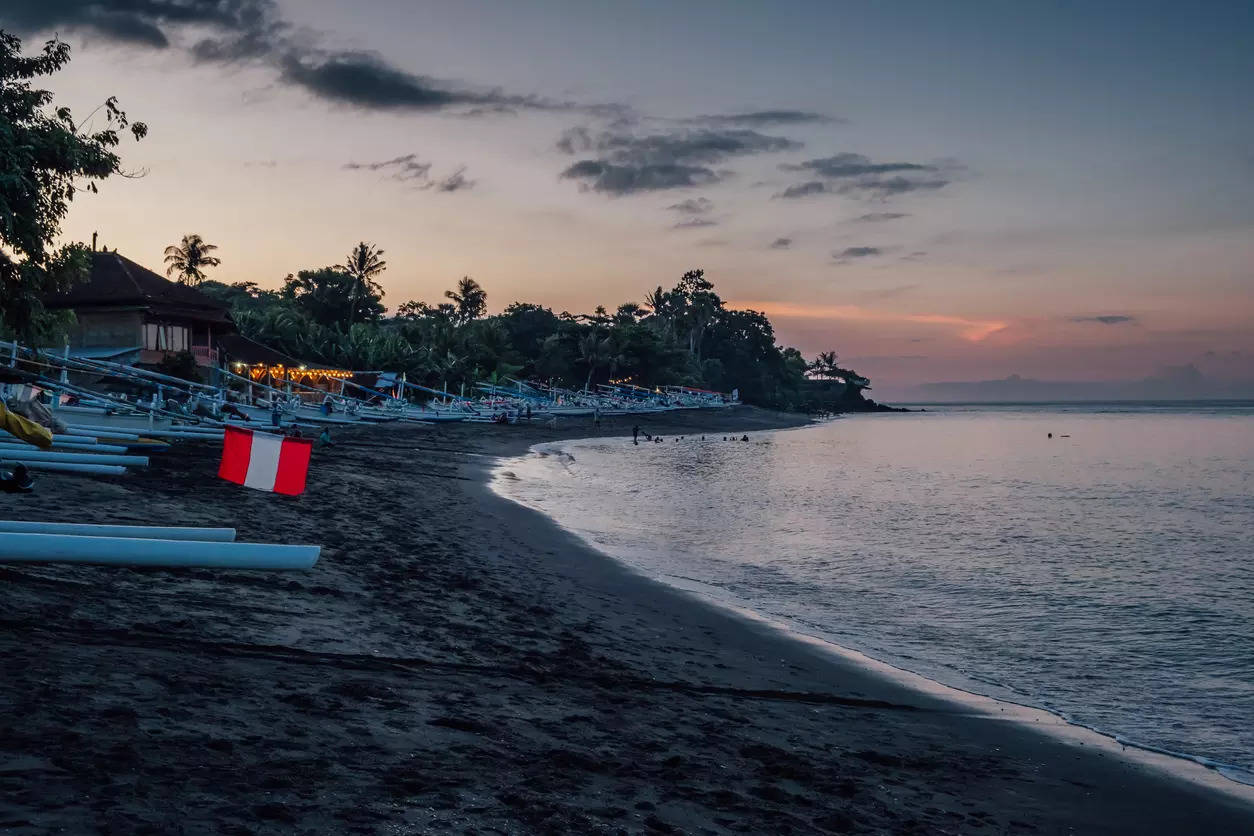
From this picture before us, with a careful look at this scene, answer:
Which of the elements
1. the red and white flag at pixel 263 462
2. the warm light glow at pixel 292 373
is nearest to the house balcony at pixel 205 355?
the warm light glow at pixel 292 373

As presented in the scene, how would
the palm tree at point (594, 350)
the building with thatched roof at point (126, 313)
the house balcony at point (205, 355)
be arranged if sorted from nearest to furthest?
the building with thatched roof at point (126, 313) → the house balcony at point (205, 355) → the palm tree at point (594, 350)

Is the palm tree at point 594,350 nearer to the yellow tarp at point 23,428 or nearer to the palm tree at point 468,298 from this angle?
the palm tree at point 468,298

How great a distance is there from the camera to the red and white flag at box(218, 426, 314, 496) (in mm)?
9523

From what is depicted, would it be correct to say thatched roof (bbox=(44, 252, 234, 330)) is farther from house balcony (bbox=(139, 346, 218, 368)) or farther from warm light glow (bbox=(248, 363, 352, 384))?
warm light glow (bbox=(248, 363, 352, 384))

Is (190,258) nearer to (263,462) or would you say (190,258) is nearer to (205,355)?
(205,355)

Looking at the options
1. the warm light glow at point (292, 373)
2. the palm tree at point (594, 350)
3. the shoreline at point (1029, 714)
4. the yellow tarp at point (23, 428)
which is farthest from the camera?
the palm tree at point (594, 350)

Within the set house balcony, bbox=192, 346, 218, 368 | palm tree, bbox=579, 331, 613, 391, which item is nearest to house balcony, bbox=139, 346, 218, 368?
house balcony, bbox=192, 346, 218, 368

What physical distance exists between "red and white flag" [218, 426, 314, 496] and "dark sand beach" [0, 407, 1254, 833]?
1.10 metres

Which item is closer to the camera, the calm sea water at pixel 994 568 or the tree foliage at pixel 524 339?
the calm sea water at pixel 994 568

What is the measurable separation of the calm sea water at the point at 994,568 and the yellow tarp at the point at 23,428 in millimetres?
9102

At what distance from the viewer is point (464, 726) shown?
556 cm

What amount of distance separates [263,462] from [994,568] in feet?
48.6

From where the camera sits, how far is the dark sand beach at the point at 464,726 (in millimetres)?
4148

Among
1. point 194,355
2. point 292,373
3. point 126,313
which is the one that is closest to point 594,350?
point 292,373
